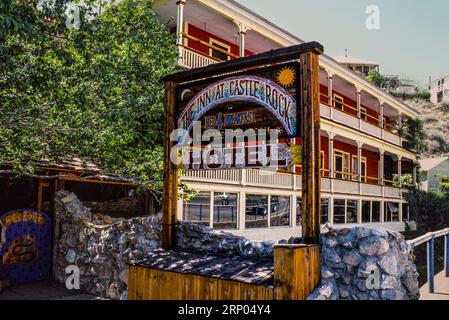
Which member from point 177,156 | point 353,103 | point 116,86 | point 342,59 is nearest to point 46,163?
point 116,86

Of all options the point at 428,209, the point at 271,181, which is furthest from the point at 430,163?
the point at 271,181

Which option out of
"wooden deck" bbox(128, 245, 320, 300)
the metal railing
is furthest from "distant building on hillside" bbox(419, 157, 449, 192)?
"wooden deck" bbox(128, 245, 320, 300)

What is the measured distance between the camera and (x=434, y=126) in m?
60.9

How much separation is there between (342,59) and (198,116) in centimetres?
6307

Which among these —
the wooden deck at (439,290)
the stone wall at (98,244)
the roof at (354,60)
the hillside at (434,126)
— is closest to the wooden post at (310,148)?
the wooden deck at (439,290)

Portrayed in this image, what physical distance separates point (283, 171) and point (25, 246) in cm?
1129

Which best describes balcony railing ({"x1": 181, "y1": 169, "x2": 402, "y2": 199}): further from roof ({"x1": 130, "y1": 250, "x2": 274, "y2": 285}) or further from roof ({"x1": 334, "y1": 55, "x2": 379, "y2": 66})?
roof ({"x1": 334, "y1": 55, "x2": 379, "y2": 66})

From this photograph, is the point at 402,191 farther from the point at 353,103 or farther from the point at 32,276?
the point at 32,276

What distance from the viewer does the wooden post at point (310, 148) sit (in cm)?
491

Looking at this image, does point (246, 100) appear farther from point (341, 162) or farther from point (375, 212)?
point (375, 212)

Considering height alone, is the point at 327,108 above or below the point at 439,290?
above

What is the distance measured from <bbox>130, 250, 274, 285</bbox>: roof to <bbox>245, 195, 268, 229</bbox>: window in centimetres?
1244

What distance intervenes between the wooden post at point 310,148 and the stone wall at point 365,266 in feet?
0.90

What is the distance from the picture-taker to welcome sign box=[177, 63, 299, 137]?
5352 millimetres
